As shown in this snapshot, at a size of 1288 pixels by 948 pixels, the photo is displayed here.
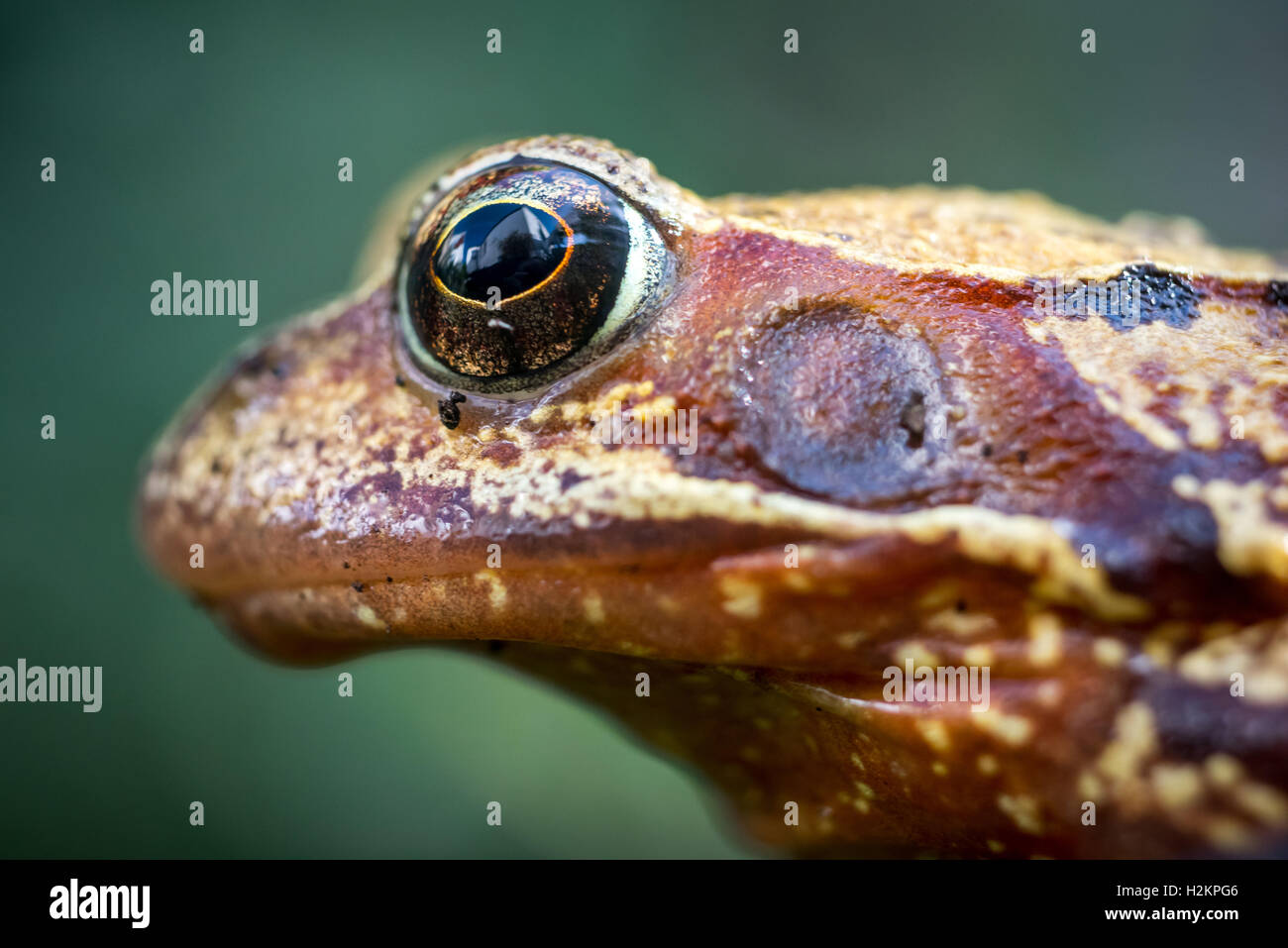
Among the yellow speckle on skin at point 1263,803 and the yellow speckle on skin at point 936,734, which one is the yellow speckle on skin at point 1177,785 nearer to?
the yellow speckle on skin at point 1263,803

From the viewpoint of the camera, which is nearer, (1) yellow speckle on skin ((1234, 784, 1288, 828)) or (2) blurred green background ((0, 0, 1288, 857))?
(1) yellow speckle on skin ((1234, 784, 1288, 828))

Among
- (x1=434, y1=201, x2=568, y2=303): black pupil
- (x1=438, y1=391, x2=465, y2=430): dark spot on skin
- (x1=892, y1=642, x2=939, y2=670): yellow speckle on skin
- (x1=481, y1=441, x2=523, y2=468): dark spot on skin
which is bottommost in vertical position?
(x1=892, y1=642, x2=939, y2=670): yellow speckle on skin

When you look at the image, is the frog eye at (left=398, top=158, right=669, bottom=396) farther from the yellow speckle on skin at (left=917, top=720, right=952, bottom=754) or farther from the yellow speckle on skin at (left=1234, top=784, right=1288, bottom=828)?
the yellow speckle on skin at (left=1234, top=784, right=1288, bottom=828)

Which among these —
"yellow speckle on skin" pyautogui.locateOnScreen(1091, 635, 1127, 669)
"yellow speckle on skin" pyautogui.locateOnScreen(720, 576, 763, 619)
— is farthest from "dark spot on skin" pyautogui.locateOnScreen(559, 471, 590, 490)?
"yellow speckle on skin" pyautogui.locateOnScreen(1091, 635, 1127, 669)

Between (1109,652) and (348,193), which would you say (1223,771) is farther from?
(348,193)

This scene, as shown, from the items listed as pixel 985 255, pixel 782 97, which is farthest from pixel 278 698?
pixel 782 97

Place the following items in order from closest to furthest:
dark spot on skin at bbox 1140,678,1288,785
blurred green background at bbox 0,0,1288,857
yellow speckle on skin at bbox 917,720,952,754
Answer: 1. dark spot on skin at bbox 1140,678,1288,785
2. yellow speckle on skin at bbox 917,720,952,754
3. blurred green background at bbox 0,0,1288,857

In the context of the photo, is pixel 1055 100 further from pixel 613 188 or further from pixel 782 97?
pixel 613 188
